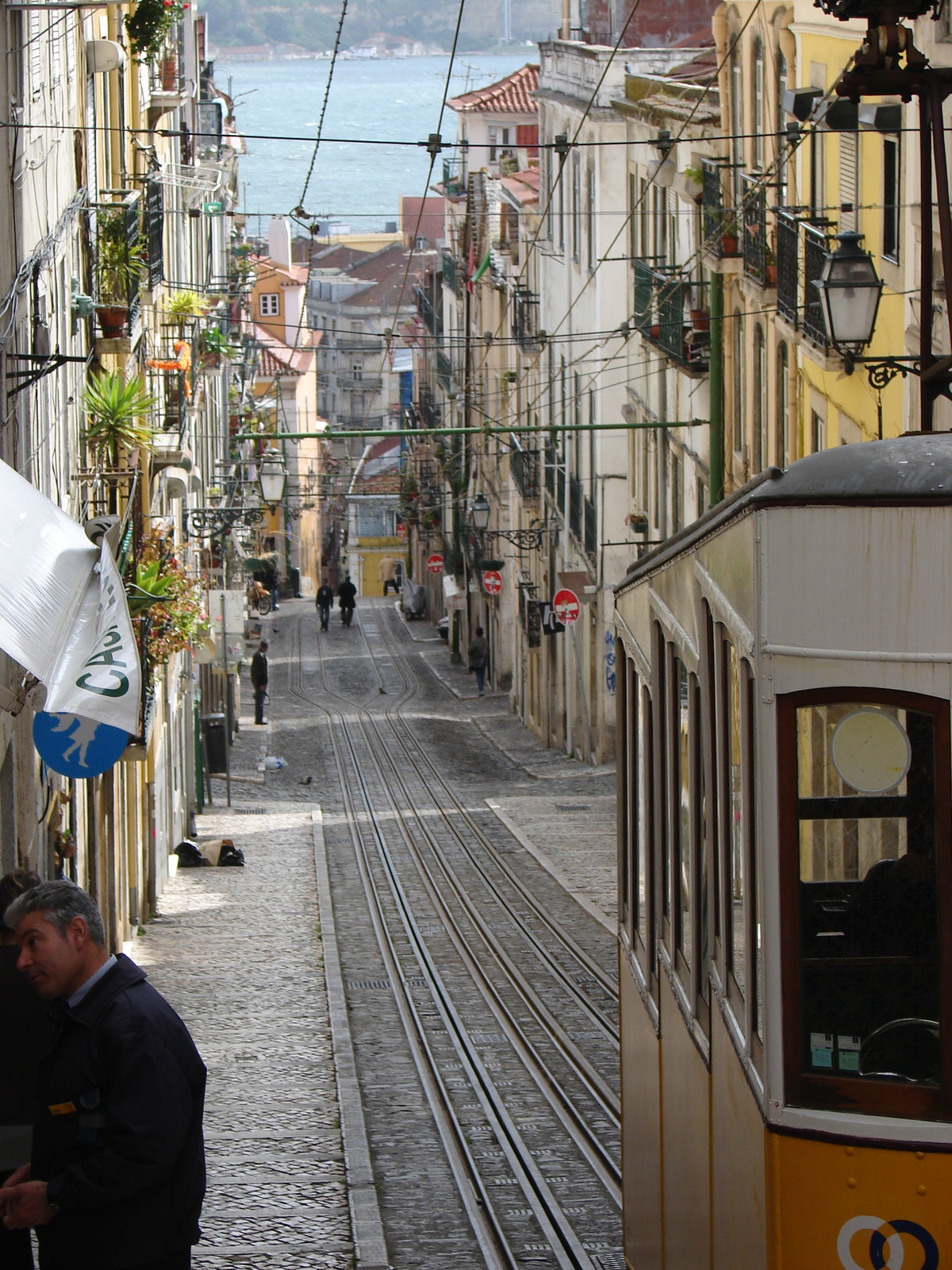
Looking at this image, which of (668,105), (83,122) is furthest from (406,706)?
(83,122)

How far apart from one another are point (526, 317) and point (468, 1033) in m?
27.8

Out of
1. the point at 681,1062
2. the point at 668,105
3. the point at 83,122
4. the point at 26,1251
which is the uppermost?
the point at 668,105

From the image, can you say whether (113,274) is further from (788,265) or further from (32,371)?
(32,371)

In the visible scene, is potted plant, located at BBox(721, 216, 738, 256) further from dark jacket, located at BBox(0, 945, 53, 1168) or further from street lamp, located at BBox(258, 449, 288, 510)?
dark jacket, located at BBox(0, 945, 53, 1168)

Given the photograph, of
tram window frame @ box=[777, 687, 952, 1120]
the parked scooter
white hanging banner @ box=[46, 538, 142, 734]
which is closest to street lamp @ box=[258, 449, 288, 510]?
white hanging banner @ box=[46, 538, 142, 734]

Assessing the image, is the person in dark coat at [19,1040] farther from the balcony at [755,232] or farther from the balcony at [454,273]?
the balcony at [454,273]

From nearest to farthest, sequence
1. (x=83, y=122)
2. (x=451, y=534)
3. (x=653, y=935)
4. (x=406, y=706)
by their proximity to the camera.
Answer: (x=653, y=935), (x=83, y=122), (x=406, y=706), (x=451, y=534)

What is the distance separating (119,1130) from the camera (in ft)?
14.2

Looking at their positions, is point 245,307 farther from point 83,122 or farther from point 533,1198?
point 533,1198

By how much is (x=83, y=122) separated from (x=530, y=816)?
1224cm

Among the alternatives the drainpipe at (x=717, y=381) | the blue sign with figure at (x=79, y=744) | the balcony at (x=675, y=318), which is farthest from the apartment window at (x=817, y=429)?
the blue sign with figure at (x=79, y=744)

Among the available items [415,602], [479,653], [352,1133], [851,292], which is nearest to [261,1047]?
[352,1133]

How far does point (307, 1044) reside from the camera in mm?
13055

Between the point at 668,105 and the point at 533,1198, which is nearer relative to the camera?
the point at 533,1198
